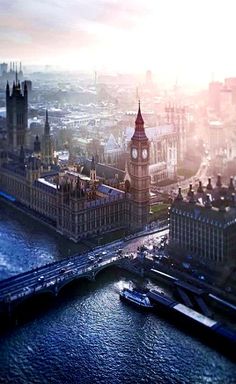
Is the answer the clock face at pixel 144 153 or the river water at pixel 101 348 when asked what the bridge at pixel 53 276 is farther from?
the clock face at pixel 144 153

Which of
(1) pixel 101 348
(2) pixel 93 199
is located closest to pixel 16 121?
(2) pixel 93 199

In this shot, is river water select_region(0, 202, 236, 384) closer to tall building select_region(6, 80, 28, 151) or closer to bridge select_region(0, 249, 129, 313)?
bridge select_region(0, 249, 129, 313)

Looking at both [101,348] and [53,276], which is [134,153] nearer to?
[53,276]

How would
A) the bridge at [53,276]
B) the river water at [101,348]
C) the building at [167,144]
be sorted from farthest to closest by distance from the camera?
the building at [167,144]
the bridge at [53,276]
the river water at [101,348]

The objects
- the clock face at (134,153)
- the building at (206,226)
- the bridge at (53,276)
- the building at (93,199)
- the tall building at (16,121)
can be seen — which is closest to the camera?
the bridge at (53,276)

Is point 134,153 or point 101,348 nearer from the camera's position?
point 101,348

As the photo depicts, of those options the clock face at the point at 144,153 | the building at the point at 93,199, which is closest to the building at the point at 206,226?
the building at the point at 93,199

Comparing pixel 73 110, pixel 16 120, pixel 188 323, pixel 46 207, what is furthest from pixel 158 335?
pixel 73 110

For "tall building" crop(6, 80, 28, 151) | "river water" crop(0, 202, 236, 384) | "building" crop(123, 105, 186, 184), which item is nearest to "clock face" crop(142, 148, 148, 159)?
"river water" crop(0, 202, 236, 384)
